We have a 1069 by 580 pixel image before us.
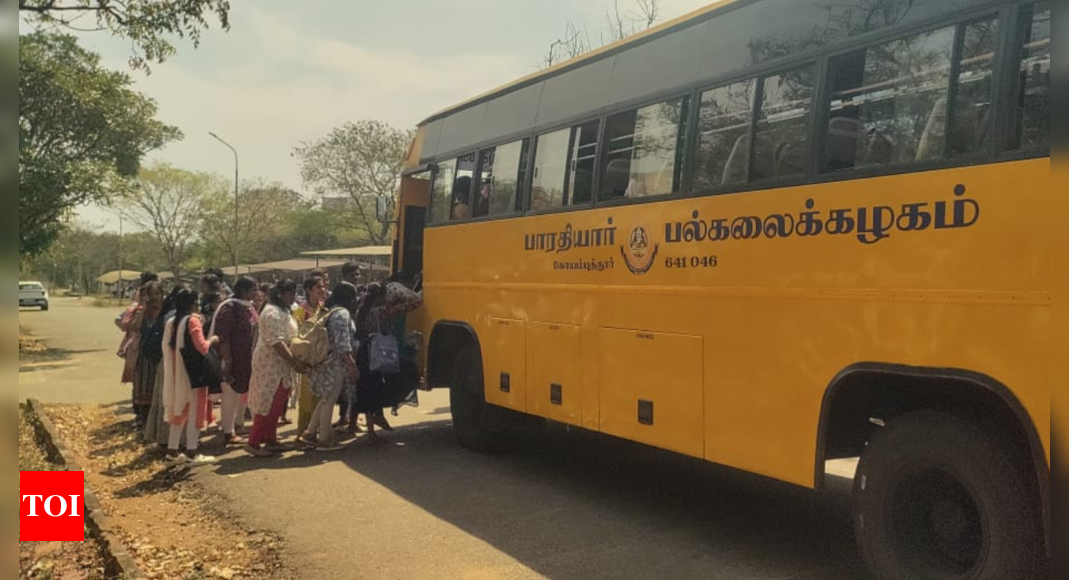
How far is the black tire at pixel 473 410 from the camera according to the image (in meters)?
7.84

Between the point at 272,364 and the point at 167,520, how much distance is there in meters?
2.15

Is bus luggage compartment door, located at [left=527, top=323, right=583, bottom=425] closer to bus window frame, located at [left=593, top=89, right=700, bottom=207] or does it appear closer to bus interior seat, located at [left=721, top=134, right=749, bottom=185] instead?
bus window frame, located at [left=593, top=89, right=700, bottom=207]

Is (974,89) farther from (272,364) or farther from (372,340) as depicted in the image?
(272,364)

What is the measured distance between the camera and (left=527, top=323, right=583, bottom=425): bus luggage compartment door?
6.32 metres

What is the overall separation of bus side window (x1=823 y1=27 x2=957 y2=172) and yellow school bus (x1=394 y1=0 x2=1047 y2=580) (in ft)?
0.04

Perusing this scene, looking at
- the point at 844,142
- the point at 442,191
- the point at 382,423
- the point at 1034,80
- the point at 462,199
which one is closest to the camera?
the point at 1034,80

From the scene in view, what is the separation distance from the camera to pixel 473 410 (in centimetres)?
805

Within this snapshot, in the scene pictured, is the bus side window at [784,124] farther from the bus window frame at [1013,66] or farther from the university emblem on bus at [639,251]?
the bus window frame at [1013,66]

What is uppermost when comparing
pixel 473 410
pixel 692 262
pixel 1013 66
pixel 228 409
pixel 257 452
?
pixel 1013 66

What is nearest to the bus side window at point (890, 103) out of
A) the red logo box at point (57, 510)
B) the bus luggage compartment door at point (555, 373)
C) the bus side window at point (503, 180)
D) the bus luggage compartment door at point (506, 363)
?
the bus luggage compartment door at point (555, 373)

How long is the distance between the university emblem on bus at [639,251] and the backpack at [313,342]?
3.51m

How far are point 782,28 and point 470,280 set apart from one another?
4060 mm

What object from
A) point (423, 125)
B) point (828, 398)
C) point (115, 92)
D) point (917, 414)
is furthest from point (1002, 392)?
point (115, 92)

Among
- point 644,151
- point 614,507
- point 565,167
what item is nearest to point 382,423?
point 614,507
